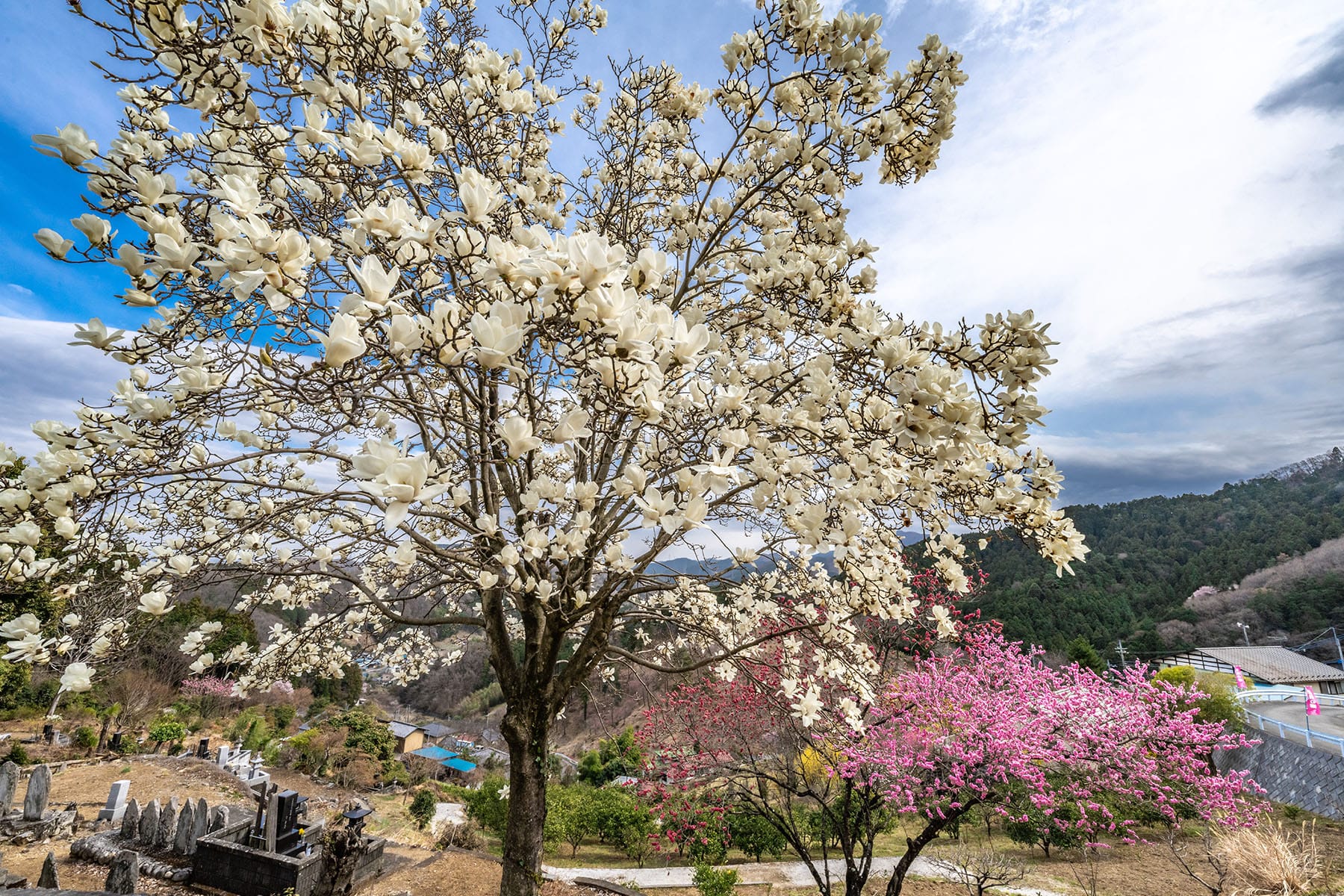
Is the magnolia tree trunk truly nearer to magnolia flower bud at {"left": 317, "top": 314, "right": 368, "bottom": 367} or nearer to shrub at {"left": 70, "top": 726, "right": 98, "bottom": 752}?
magnolia flower bud at {"left": 317, "top": 314, "right": 368, "bottom": 367}

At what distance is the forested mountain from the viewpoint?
20.5 m

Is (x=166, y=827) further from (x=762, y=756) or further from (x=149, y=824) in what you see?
(x=762, y=756)

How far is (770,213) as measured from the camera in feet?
9.53

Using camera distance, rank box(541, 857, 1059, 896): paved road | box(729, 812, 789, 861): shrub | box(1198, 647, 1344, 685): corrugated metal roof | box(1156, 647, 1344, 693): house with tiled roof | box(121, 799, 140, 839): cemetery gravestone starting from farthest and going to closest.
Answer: box(1198, 647, 1344, 685): corrugated metal roof, box(1156, 647, 1344, 693): house with tiled roof, box(729, 812, 789, 861): shrub, box(541, 857, 1059, 896): paved road, box(121, 799, 140, 839): cemetery gravestone

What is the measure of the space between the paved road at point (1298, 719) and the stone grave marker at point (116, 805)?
1969 cm

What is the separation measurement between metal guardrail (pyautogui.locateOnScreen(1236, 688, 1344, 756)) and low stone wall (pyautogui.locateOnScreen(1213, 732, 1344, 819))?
0.25 m

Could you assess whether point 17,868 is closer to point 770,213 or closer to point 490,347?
point 490,347

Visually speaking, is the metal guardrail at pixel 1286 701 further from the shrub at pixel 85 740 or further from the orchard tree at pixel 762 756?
the shrub at pixel 85 740

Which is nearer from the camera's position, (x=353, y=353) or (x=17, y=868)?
(x=353, y=353)

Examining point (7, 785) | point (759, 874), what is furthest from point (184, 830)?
point (759, 874)

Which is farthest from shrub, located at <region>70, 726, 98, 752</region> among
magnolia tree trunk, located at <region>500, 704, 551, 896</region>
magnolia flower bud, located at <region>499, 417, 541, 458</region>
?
magnolia flower bud, located at <region>499, 417, 541, 458</region>

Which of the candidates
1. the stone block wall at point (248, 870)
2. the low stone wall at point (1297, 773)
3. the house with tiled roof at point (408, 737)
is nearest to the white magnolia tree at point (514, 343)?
the stone block wall at point (248, 870)

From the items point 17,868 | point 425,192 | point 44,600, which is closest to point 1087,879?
point 425,192

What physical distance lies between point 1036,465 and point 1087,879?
371 inches
